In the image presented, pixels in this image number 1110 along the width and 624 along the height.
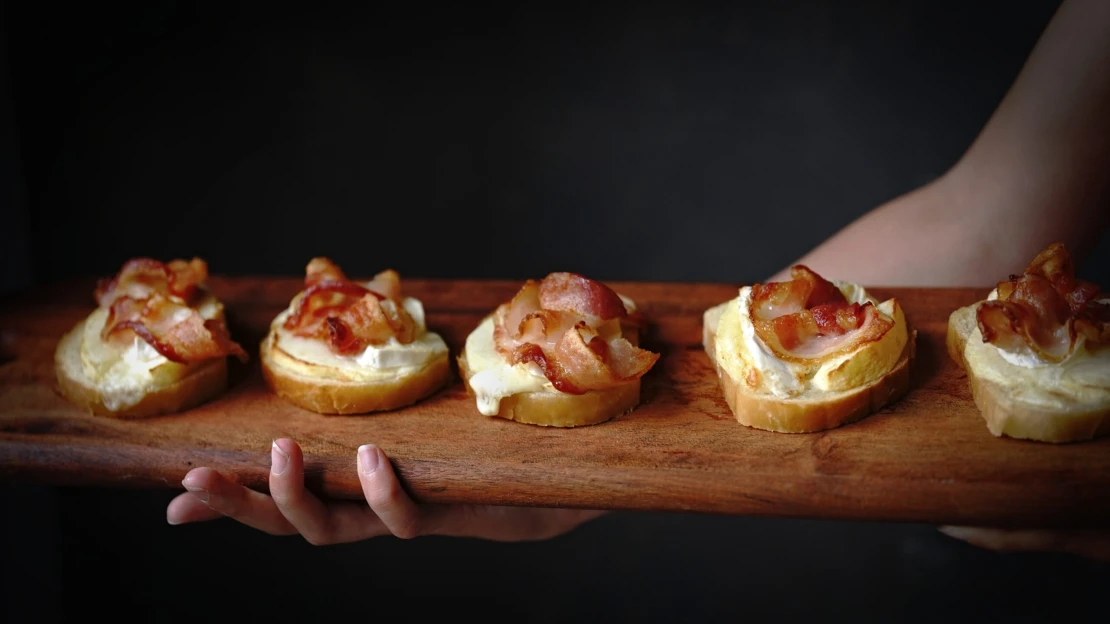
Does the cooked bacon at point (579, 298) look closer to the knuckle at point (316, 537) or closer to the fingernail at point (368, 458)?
the fingernail at point (368, 458)

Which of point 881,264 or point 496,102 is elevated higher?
point 496,102

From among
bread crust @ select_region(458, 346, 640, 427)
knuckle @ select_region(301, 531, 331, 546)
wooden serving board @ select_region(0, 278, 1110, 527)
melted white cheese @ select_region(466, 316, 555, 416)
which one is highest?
melted white cheese @ select_region(466, 316, 555, 416)

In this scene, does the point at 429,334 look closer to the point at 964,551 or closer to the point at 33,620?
the point at 33,620

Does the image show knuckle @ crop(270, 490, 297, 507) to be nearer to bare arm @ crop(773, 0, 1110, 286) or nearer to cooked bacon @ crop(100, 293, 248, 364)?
cooked bacon @ crop(100, 293, 248, 364)

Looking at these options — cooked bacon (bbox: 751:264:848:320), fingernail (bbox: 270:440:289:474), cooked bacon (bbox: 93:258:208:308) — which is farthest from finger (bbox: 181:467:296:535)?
cooked bacon (bbox: 751:264:848:320)

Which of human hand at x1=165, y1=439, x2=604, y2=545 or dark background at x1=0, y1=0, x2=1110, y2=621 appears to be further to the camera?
dark background at x1=0, y1=0, x2=1110, y2=621

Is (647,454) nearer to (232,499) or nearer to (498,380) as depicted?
(498,380)

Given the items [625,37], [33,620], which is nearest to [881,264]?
[625,37]

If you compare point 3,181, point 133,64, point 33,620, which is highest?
point 133,64
